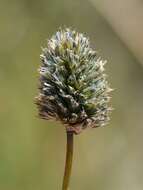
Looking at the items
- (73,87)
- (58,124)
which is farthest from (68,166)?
(58,124)

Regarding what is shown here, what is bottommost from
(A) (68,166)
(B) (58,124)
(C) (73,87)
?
(A) (68,166)

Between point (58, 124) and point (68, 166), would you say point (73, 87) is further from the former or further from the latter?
point (58, 124)

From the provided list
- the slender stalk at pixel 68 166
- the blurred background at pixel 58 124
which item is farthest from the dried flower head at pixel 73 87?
the blurred background at pixel 58 124

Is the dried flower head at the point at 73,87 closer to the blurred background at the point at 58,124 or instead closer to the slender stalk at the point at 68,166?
the slender stalk at the point at 68,166
